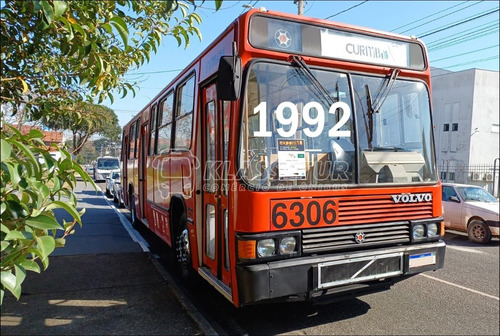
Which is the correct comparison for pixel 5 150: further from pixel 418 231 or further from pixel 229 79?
pixel 418 231

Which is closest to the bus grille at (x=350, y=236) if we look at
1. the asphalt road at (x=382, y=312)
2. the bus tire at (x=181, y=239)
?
the asphalt road at (x=382, y=312)

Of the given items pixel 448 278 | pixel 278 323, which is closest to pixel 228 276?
pixel 278 323

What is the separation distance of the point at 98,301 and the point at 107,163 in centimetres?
2910

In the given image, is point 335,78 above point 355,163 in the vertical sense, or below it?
above

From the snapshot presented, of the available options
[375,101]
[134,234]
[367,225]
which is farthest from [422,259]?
[134,234]

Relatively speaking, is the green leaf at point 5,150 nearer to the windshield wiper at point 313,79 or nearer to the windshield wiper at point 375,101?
the windshield wiper at point 313,79

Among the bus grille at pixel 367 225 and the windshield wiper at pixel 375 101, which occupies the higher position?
the windshield wiper at pixel 375 101

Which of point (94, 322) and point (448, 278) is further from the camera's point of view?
point (448, 278)

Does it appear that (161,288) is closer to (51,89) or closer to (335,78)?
(51,89)

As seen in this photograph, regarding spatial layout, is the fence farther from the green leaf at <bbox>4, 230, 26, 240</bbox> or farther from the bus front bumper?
the green leaf at <bbox>4, 230, 26, 240</bbox>

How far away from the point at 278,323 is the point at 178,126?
3.14 metres

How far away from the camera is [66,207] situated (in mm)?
1777

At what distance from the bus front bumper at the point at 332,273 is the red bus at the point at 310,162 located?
0.04ft

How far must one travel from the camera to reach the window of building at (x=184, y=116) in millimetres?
5086
